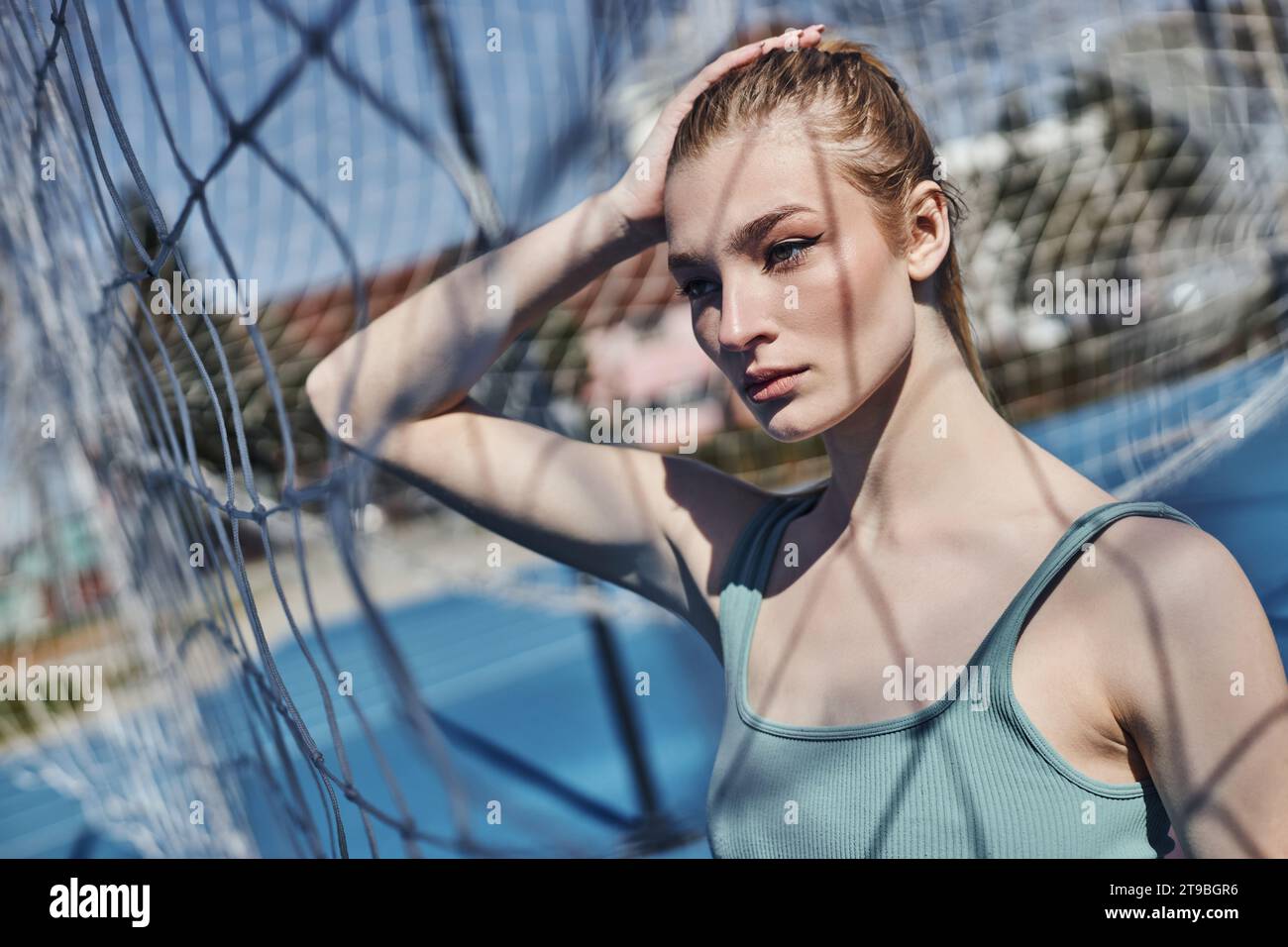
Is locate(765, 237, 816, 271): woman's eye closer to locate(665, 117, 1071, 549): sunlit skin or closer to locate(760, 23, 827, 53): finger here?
locate(665, 117, 1071, 549): sunlit skin

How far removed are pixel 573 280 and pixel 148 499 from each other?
1.81 feet

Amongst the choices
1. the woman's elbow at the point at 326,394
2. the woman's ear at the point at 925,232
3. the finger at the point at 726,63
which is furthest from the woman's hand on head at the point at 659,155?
the woman's elbow at the point at 326,394

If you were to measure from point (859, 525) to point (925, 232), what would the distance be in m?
0.18

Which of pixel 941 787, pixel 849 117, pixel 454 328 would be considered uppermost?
pixel 849 117

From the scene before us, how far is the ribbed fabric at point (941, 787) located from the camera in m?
0.54

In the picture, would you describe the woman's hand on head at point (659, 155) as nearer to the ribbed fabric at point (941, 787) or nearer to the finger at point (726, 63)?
the finger at point (726, 63)

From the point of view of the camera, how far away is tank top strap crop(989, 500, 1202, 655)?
1.72 ft

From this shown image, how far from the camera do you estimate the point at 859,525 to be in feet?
2.18

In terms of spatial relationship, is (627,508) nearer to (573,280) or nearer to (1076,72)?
(573,280)

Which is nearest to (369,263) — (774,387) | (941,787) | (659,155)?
(659,155)

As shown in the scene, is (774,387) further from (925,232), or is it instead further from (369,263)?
(369,263)

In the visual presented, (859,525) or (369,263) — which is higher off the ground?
(369,263)

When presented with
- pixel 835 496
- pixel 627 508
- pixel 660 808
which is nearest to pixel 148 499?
pixel 627 508

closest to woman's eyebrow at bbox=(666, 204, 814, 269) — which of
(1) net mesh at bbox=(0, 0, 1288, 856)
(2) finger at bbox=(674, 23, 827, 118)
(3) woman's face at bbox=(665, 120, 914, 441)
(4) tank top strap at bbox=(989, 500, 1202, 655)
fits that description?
(3) woman's face at bbox=(665, 120, 914, 441)
